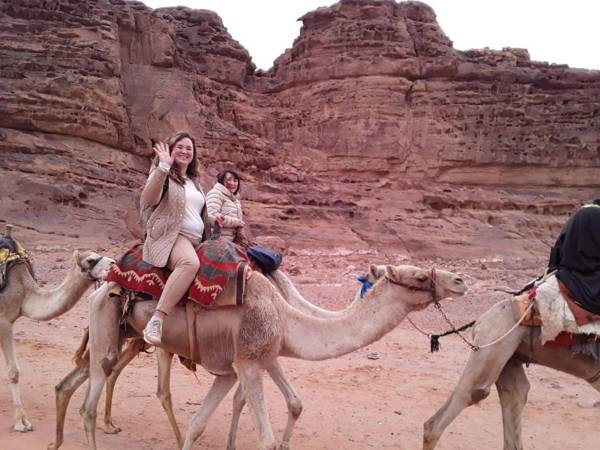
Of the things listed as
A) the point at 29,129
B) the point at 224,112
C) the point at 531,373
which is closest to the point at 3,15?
the point at 29,129

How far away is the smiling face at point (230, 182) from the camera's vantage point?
239 inches

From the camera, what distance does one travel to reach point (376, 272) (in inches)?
171

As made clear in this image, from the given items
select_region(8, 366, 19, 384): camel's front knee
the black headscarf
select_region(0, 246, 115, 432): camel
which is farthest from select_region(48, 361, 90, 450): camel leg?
the black headscarf

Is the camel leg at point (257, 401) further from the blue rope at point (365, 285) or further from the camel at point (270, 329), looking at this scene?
the blue rope at point (365, 285)

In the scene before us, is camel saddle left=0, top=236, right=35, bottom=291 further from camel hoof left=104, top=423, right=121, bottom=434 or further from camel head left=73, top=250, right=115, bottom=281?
camel hoof left=104, top=423, right=121, bottom=434

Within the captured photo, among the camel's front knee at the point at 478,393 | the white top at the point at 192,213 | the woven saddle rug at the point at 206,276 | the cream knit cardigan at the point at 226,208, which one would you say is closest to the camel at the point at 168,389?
the cream knit cardigan at the point at 226,208

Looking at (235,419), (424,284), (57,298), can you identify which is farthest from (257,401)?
(57,298)

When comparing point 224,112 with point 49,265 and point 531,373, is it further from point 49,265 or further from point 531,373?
point 531,373

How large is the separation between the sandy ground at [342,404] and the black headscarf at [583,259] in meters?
2.28

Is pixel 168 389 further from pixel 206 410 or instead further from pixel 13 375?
pixel 13 375

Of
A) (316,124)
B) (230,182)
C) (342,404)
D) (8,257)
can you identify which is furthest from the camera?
(316,124)

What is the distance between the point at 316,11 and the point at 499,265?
1092 inches

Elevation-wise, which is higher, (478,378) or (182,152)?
(182,152)

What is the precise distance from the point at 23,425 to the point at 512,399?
17.3ft
